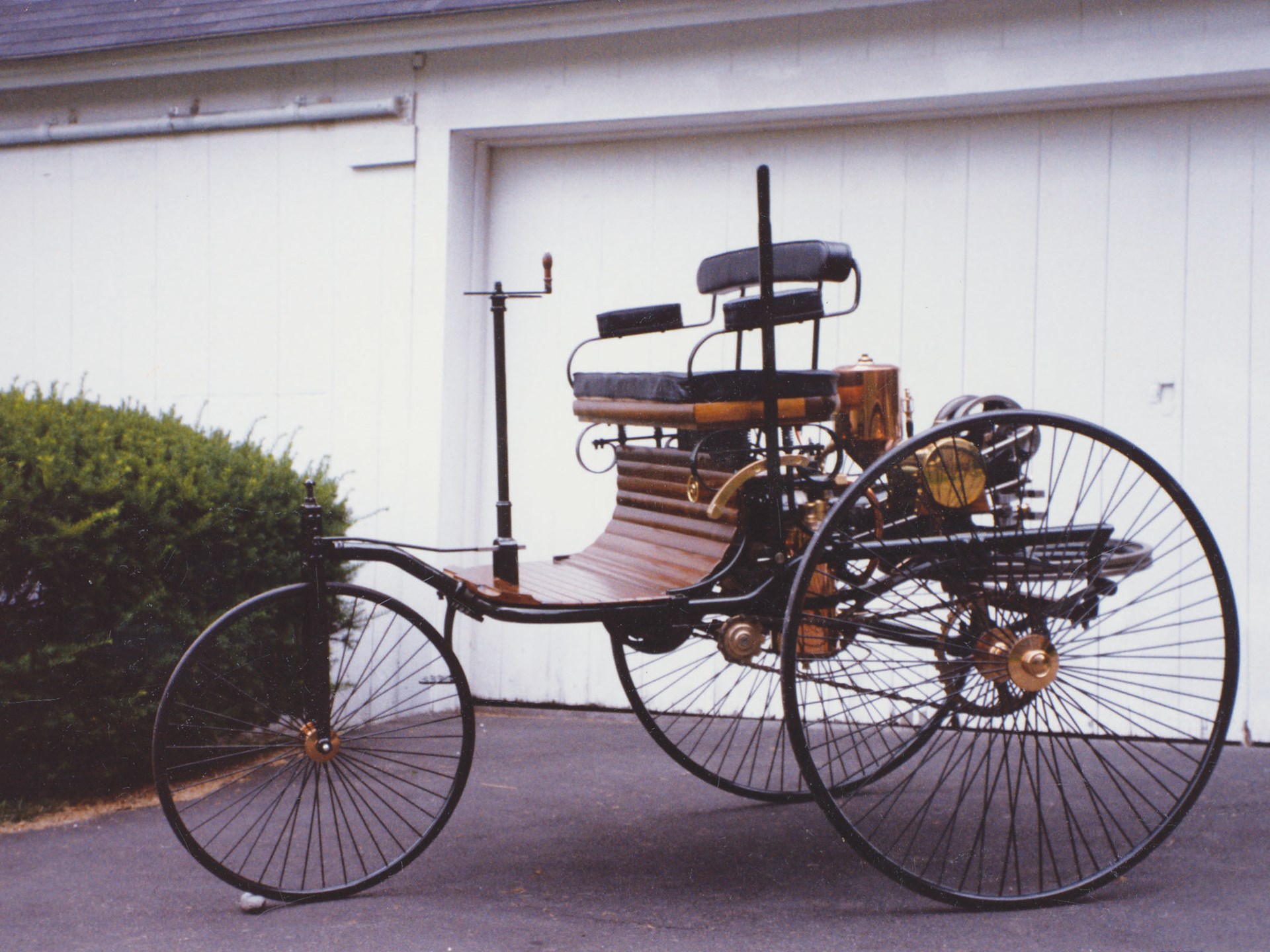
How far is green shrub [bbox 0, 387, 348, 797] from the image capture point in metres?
3.79

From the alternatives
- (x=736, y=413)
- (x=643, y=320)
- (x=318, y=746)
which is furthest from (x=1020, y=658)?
(x=318, y=746)

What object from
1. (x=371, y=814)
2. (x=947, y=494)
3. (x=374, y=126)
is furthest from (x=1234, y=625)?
(x=374, y=126)

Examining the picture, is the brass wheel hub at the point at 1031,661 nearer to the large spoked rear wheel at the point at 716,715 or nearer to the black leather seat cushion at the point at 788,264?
the large spoked rear wheel at the point at 716,715

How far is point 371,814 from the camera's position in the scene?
385 centimetres

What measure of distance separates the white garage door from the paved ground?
1450mm

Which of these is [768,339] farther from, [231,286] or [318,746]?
[231,286]

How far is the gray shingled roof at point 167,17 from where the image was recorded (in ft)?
17.3

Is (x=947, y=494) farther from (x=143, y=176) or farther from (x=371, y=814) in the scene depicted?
(x=143, y=176)

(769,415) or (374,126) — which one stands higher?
(374,126)

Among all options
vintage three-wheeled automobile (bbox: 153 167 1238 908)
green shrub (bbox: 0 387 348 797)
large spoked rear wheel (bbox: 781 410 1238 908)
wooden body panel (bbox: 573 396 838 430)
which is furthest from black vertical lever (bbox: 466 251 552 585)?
green shrub (bbox: 0 387 348 797)

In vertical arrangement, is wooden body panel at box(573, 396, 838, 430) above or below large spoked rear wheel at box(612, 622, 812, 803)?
above

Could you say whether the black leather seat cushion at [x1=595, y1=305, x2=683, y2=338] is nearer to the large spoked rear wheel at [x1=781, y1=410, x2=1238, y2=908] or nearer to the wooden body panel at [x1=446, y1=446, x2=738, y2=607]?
the wooden body panel at [x1=446, y1=446, x2=738, y2=607]

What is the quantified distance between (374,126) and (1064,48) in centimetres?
306

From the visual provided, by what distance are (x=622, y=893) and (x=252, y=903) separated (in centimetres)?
95
